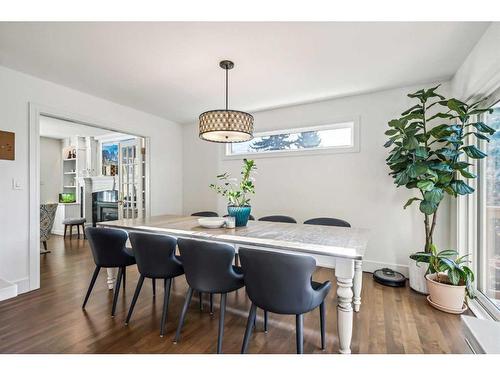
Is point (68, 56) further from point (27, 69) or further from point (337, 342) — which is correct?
point (337, 342)

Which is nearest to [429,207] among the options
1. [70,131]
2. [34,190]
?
[34,190]

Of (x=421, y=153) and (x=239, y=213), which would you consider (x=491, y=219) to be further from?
(x=239, y=213)

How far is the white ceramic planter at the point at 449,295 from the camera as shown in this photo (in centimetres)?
223

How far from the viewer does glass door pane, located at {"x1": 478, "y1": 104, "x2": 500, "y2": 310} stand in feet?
7.09

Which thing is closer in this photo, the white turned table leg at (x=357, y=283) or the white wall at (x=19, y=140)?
the white turned table leg at (x=357, y=283)

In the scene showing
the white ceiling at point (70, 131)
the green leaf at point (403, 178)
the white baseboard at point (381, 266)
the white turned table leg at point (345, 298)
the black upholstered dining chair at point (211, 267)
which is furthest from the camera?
the white ceiling at point (70, 131)

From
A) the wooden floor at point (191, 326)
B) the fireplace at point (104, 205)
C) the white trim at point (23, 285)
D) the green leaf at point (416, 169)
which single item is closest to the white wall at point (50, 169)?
the fireplace at point (104, 205)

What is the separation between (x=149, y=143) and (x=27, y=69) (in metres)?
1.88

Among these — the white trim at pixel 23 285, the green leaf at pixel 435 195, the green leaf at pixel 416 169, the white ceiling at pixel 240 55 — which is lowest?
the white trim at pixel 23 285

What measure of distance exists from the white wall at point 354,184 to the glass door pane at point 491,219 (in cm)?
63

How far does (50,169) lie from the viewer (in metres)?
6.55

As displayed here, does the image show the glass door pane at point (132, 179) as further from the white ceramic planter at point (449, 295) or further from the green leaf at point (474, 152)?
the green leaf at point (474, 152)

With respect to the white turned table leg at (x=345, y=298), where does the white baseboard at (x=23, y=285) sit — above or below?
below
